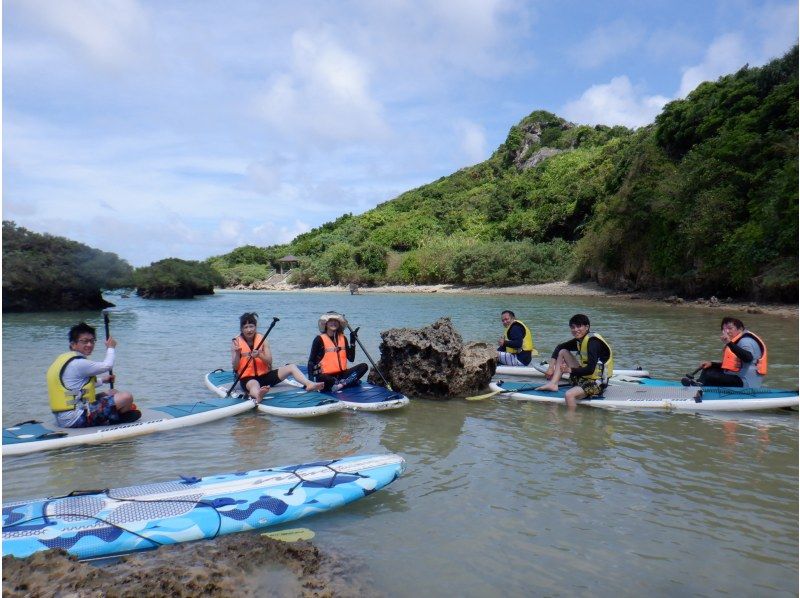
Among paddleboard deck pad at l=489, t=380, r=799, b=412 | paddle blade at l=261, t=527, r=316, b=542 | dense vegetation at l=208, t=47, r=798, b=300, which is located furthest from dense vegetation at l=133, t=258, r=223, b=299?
paddle blade at l=261, t=527, r=316, b=542

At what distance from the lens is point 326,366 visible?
873 cm

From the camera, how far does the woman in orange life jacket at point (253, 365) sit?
326 inches

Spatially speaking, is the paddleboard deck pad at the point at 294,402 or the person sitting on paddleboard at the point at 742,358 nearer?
the paddleboard deck pad at the point at 294,402

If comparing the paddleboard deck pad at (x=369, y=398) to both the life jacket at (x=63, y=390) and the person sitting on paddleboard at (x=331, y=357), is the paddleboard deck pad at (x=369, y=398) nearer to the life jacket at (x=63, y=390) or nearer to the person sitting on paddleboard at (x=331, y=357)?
the person sitting on paddleboard at (x=331, y=357)

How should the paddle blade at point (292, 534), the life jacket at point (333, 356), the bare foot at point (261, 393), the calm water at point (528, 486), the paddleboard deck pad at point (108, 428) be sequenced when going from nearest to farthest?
the calm water at point (528, 486) → the paddle blade at point (292, 534) → the paddleboard deck pad at point (108, 428) → the bare foot at point (261, 393) → the life jacket at point (333, 356)

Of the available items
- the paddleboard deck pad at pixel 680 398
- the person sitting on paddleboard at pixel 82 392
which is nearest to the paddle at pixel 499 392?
the paddleboard deck pad at pixel 680 398

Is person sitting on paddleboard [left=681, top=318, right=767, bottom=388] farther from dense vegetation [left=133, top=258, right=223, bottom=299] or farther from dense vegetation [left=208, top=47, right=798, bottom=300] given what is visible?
dense vegetation [left=133, top=258, right=223, bottom=299]

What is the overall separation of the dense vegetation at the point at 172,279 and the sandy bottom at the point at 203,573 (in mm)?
46224

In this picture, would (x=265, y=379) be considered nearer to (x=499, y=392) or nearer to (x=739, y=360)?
(x=499, y=392)

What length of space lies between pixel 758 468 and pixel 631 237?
99.1 ft

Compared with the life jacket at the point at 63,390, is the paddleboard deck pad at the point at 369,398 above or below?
below

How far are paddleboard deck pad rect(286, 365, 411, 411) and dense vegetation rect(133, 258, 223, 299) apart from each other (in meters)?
42.2

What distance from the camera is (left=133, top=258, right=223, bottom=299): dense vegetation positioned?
47.8 m

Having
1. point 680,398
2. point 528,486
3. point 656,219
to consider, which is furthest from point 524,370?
point 656,219
